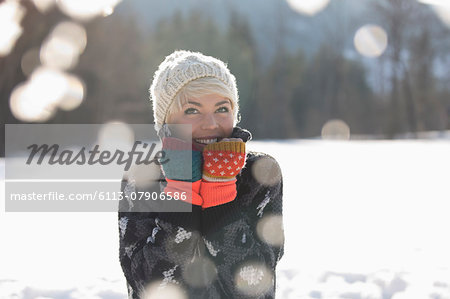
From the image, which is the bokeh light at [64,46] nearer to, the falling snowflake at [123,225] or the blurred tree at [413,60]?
the falling snowflake at [123,225]

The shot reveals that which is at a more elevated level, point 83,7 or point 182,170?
point 83,7

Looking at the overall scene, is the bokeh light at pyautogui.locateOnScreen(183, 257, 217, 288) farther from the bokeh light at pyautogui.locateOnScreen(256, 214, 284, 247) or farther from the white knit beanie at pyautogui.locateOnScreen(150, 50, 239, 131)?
the white knit beanie at pyautogui.locateOnScreen(150, 50, 239, 131)

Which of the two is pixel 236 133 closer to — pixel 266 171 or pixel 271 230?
pixel 266 171

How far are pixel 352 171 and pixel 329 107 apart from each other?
28542 mm

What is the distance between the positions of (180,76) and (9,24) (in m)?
12.6

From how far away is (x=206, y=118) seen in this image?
1.62 metres

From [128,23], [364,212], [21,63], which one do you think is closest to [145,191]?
[364,212]

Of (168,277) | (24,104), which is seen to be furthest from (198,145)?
(24,104)

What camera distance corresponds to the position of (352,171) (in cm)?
941

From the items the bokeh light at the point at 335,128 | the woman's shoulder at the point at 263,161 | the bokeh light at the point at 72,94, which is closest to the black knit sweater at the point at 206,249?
the woman's shoulder at the point at 263,161

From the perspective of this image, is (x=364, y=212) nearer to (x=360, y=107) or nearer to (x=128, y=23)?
(x=128, y=23)

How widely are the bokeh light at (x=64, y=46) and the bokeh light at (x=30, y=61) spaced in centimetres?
25

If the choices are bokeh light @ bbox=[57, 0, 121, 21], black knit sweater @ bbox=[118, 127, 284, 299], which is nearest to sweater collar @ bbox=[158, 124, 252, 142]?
black knit sweater @ bbox=[118, 127, 284, 299]

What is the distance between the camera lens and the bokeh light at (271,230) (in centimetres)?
164
